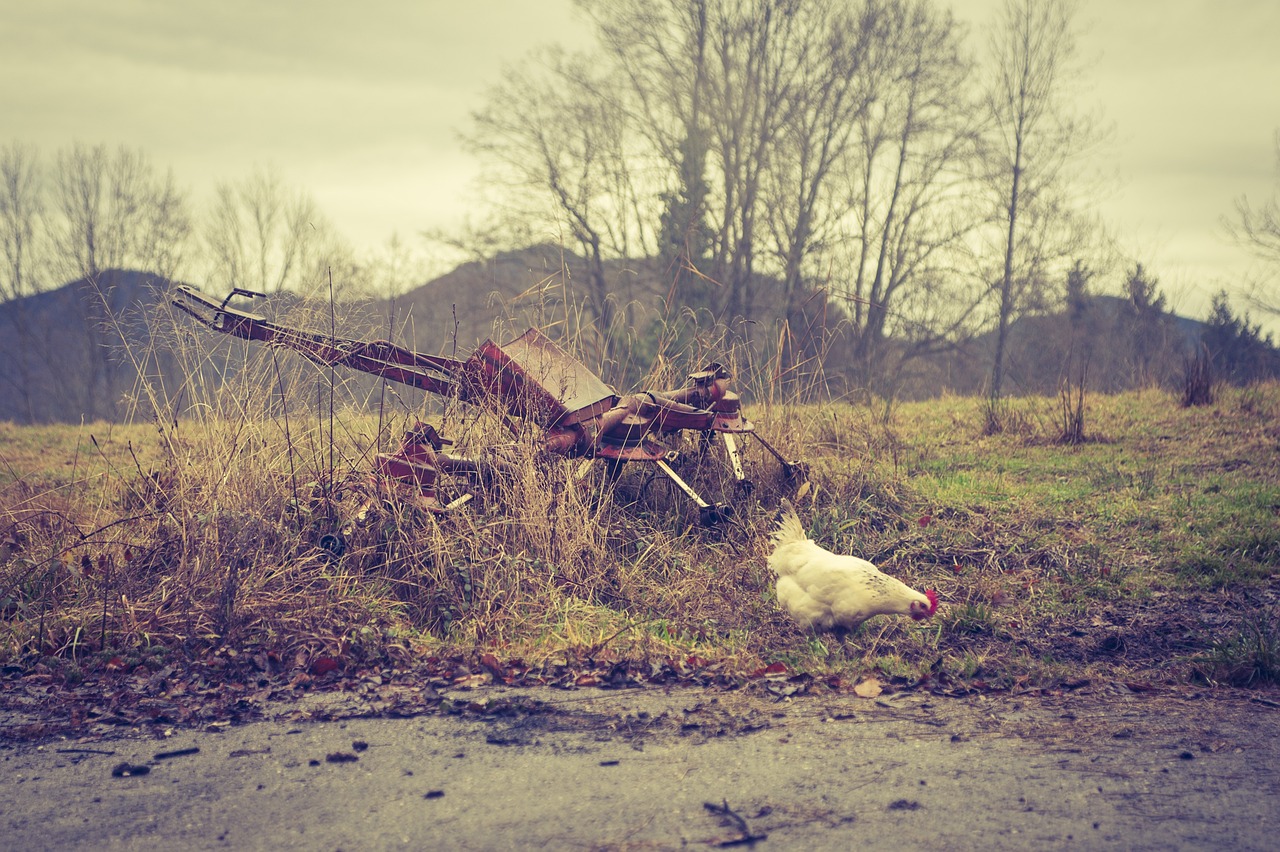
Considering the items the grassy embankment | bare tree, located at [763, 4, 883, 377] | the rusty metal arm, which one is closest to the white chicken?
the grassy embankment

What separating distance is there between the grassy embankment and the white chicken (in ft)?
0.48

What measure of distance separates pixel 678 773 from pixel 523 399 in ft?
11.6

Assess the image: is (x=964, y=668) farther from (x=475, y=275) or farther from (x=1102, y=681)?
(x=475, y=275)

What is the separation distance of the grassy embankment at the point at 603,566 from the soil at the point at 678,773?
56 cm

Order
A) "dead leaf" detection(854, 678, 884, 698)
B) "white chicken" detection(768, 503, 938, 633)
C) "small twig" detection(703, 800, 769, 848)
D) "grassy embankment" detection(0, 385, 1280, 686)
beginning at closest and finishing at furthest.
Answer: "small twig" detection(703, 800, 769, 848) < "dead leaf" detection(854, 678, 884, 698) < "grassy embankment" detection(0, 385, 1280, 686) < "white chicken" detection(768, 503, 938, 633)

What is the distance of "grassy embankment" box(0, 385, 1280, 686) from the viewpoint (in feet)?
15.1

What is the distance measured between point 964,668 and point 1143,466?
4.82 metres

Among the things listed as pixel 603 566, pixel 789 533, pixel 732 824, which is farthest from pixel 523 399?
pixel 732 824

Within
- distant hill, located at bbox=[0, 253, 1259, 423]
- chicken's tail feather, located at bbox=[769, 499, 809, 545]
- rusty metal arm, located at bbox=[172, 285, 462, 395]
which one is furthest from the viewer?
distant hill, located at bbox=[0, 253, 1259, 423]

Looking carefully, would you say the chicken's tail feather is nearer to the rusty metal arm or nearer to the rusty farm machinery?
the rusty farm machinery

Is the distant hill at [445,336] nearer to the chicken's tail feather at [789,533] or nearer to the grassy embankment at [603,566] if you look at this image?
the grassy embankment at [603,566]

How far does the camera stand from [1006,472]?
816 centimetres

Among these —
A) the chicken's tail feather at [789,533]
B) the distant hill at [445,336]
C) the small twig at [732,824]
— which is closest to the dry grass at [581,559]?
the chicken's tail feather at [789,533]

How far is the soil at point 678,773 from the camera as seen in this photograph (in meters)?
2.76
